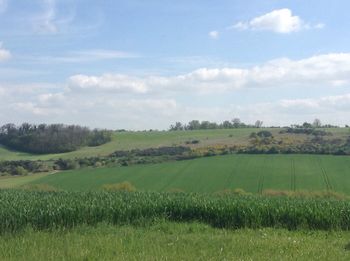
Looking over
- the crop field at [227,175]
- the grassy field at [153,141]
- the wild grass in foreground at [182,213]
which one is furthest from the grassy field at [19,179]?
the wild grass in foreground at [182,213]

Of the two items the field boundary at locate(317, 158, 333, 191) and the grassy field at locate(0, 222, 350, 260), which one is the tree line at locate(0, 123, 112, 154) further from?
the grassy field at locate(0, 222, 350, 260)

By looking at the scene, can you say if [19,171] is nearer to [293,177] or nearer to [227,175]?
[227,175]

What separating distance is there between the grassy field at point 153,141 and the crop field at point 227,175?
15.2 m

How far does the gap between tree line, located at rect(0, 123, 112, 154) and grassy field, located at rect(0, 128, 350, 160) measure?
1.85m

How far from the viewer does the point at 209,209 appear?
18.4 meters

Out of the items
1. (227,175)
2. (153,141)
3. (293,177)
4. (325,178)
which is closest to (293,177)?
(293,177)

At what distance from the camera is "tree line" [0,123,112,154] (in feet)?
266

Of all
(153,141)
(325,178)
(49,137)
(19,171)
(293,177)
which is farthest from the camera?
(153,141)

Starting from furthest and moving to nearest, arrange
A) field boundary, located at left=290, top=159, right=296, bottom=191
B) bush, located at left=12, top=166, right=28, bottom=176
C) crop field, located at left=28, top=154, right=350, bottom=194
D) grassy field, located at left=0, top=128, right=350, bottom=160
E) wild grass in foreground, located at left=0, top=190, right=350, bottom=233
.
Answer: grassy field, located at left=0, top=128, right=350, bottom=160 < bush, located at left=12, top=166, right=28, bottom=176 < crop field, located at left=28, top=154, right=350, bottom=194 < field boundary, located at left=290, top=159, right=296, bottom=191 < wild grass in foreground, located at left=0, top=190, right=350, bottom=233

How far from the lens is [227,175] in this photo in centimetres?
5081

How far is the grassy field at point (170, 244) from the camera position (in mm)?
11312

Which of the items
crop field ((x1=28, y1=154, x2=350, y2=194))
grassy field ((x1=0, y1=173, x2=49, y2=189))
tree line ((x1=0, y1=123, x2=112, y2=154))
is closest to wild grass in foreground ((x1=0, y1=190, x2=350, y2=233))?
crop field ((x1=28, y1=154, x2=350, y2=194))

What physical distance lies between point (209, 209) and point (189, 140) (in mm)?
64362

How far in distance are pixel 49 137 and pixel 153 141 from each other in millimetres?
15916
